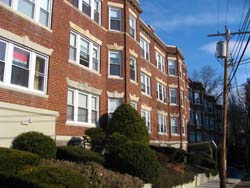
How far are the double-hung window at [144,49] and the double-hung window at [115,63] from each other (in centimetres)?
744

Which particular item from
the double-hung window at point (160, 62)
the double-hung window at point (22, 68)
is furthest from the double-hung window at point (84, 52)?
the double-hung window at point (160, 62)

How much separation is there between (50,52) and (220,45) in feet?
36.5

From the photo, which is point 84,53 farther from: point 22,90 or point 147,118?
point 147,118

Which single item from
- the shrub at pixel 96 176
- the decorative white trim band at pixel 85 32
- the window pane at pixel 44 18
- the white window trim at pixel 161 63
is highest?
the white window trim at pixel 161 63

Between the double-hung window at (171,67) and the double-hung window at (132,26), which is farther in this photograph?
the double-hung window at (171,67)

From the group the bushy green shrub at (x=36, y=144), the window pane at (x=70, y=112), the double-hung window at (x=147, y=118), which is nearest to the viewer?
the bushy green shrub at (x=36, y=144)

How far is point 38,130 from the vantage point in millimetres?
14391

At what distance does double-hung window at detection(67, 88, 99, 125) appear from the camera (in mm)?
17422

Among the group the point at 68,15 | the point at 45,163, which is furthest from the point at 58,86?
the point at 45,163

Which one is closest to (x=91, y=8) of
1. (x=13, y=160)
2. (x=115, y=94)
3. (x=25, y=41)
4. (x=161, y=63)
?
(x=115, y=94)

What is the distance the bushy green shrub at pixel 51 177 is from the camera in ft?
27.8

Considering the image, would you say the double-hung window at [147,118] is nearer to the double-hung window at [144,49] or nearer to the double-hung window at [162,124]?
the double-hung window at [162,124]

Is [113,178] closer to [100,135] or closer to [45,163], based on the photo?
[45,163]

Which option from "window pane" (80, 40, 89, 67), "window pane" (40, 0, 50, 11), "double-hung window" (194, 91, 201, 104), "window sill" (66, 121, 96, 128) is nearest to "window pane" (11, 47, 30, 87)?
"window pane" (40, 0, 50, 11)
